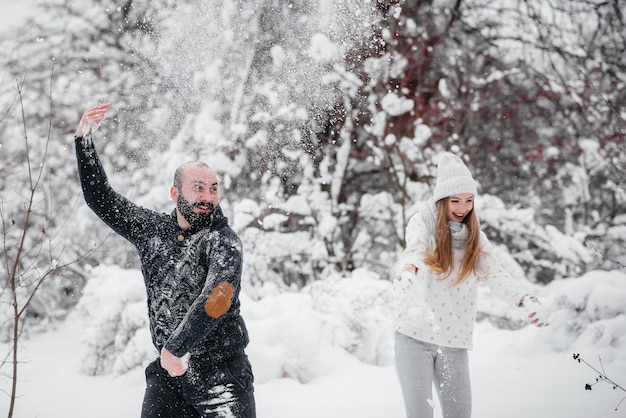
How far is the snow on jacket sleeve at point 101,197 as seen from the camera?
2.34 m

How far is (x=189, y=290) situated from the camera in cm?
213

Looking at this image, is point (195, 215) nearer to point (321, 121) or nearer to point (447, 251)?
point (447, 251)

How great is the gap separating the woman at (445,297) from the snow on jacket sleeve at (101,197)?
121 cm

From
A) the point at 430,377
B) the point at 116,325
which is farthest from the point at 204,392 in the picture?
the point at 116,325

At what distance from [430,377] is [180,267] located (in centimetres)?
126

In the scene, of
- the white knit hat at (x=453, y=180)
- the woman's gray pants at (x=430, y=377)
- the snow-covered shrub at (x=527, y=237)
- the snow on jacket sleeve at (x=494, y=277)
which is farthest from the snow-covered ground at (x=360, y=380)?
the snow-covered shrub at (x=527, y=237)

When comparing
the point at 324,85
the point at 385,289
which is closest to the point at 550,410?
the point at 385,289

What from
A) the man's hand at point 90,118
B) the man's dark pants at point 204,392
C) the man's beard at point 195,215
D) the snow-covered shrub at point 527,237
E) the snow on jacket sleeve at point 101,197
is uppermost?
the snow-covered shrub at point 527,237

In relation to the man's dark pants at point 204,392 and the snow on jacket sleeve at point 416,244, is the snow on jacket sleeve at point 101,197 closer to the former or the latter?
the man's dark pants at point 204,392

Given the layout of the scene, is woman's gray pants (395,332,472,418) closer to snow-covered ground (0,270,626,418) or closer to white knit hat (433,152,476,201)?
white knit hat (433,152,476,201)

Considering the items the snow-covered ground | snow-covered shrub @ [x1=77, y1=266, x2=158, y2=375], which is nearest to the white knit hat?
the snow-covered ground

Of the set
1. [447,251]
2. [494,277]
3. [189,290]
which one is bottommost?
[189,290]

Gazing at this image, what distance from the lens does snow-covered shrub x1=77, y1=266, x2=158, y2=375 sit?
15.9 feet

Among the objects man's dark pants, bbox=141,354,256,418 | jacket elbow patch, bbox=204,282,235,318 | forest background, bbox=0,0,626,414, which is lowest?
man's dark pants, bbox=141,354,256,418
